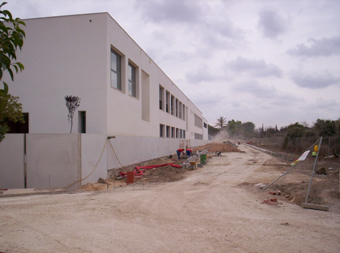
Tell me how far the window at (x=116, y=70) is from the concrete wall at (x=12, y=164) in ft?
25.3

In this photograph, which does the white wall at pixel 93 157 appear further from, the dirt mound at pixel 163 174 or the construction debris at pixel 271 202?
the construction debris at pixel 271 202

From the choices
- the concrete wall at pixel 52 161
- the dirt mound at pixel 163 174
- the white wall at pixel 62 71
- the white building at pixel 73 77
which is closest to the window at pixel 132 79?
the white building at pixel 73 77

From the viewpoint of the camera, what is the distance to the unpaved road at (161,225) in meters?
5.14

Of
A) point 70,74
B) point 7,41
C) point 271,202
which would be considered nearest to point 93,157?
point 70,74

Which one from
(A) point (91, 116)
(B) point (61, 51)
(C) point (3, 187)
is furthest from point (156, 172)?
(B) point (61, 51)

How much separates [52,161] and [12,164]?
1.74 m

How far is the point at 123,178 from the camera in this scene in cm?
1552

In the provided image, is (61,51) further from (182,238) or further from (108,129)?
(182,238)

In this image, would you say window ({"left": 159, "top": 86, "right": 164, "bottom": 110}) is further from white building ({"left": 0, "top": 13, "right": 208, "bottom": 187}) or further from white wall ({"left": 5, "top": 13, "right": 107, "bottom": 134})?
white wall ({"left": 5, "top": 13, "right": 107, "bottom": 134})

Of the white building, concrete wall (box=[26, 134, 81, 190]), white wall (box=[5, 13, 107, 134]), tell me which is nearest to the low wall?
concrete wall (box=[26, 134, 81, 190])

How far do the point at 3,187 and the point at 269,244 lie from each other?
1116 cm

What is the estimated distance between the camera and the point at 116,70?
736 inches

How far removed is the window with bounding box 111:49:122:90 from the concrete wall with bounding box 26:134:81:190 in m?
7.13

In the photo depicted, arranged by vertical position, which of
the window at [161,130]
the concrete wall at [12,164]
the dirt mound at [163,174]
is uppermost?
the window at [161,130]
